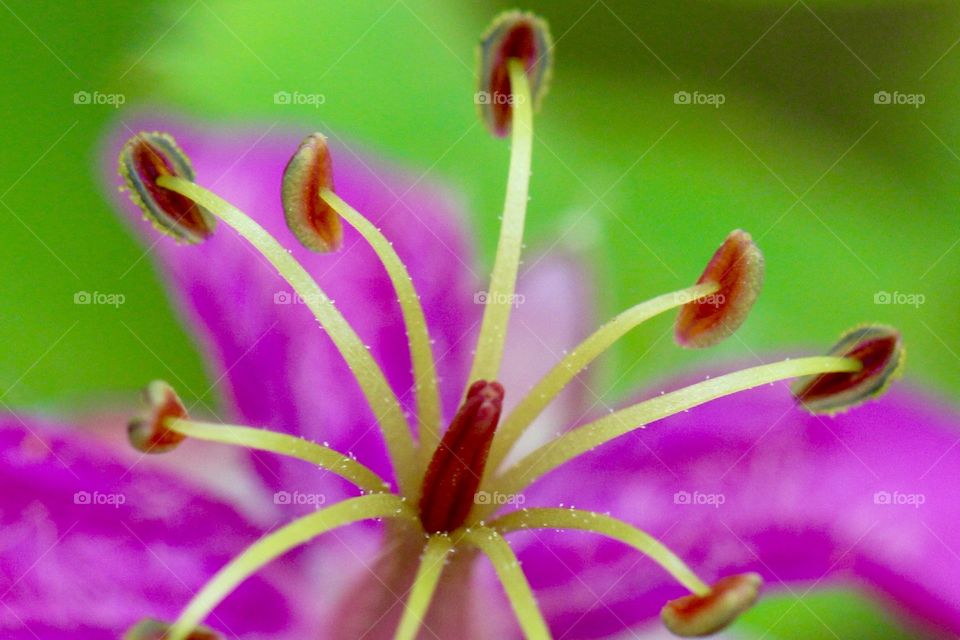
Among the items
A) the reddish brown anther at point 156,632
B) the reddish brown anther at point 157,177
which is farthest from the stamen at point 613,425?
the reddish brown anther at point 157,177

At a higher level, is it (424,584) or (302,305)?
(302,305)

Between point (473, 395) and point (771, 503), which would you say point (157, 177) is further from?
point (771, 503)

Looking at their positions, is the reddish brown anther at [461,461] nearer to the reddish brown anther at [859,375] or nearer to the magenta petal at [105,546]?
the magenta petal at [105,546]

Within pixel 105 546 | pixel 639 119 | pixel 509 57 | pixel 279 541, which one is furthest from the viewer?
pixel 639 119

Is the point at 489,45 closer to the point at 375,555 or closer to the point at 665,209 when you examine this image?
the point at 665,209

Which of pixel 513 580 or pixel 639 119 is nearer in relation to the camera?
pixel 513 580

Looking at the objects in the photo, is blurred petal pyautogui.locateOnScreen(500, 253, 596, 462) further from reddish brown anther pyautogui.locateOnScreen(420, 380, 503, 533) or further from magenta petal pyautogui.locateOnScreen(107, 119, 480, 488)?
reddish brown anther pyautogui.locateOnScreen(420, 380, 503, 533)

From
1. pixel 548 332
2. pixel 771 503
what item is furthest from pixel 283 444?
pixel 771 503
